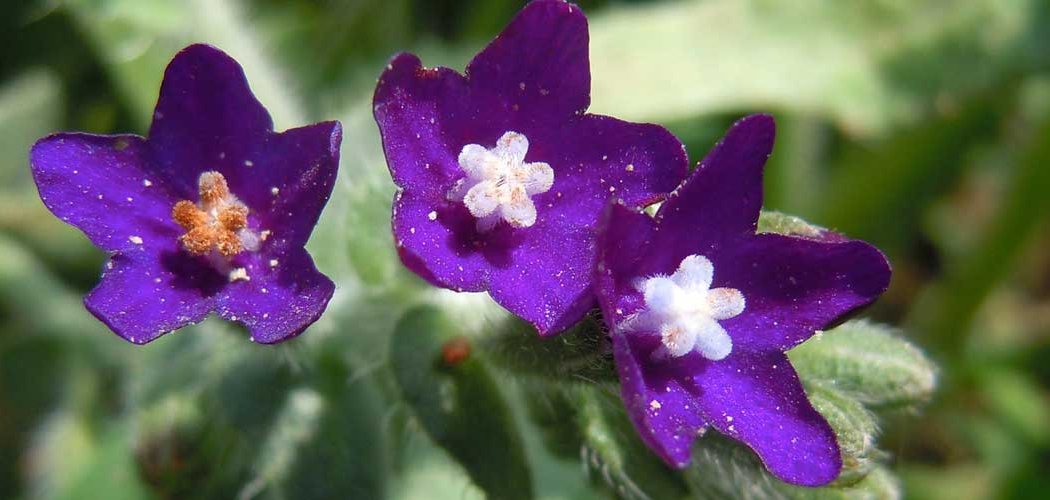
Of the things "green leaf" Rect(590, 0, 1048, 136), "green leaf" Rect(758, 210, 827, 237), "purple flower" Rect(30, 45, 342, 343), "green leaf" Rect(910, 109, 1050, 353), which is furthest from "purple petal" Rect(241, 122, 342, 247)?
"green leaf" Rect(910, 109, 1050, 353)

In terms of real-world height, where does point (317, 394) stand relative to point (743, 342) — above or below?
below

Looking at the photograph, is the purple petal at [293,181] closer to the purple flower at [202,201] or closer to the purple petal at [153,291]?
the purple flower at [202,201]

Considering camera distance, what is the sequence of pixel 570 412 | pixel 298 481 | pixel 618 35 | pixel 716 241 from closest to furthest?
1. pixel 716 241
2. pixel 570 412
3. pixel 298 481
4. pixel 618 35

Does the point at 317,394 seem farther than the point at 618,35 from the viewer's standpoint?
No

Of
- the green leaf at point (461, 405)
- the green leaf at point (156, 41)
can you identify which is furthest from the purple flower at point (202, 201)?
the green leaf at point (156, 41)

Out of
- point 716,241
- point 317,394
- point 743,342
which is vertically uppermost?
point 716,241

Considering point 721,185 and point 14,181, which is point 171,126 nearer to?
point 721,185

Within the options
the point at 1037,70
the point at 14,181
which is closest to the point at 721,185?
the point at 1037,70

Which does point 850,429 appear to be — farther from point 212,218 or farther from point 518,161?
point 212,218
